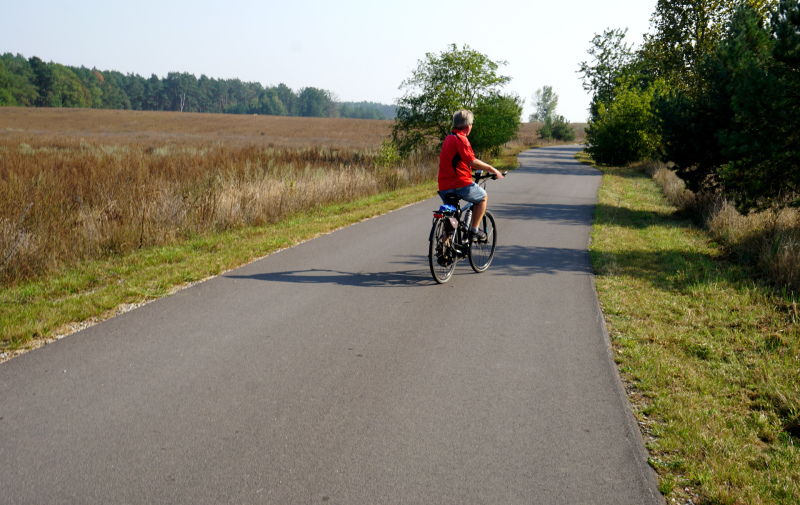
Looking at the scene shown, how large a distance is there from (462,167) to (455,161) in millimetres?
136

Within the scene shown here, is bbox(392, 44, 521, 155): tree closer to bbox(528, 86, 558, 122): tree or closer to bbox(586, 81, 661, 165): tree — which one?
bbox(586, 81, 661, 165): tree

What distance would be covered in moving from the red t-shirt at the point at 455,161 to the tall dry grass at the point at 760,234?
4.30 meters

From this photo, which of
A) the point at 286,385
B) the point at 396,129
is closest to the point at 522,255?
the point at 286,385

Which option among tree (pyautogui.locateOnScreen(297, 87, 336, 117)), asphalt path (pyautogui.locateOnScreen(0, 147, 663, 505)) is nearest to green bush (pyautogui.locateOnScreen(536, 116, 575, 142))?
asphalt path (pyautogui.locateOnScreen(0, 147, 663, 505))

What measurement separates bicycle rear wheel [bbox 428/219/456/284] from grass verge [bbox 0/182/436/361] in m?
2.96

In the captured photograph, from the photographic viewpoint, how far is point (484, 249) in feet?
27.6

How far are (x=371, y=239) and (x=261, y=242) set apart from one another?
202 centimetres

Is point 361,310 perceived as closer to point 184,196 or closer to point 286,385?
point 286,385

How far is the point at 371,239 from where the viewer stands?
10.4 m

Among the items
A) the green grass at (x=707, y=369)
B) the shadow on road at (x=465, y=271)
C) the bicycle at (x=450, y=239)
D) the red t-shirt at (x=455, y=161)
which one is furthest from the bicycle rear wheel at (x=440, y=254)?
the green grass at (x=707, y=369)

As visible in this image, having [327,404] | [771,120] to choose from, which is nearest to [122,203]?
[327,404]

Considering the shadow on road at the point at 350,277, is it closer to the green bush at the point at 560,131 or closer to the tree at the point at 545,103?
the green bush at the point at 560,131

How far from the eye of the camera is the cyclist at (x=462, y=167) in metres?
7.00

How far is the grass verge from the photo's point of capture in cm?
529
